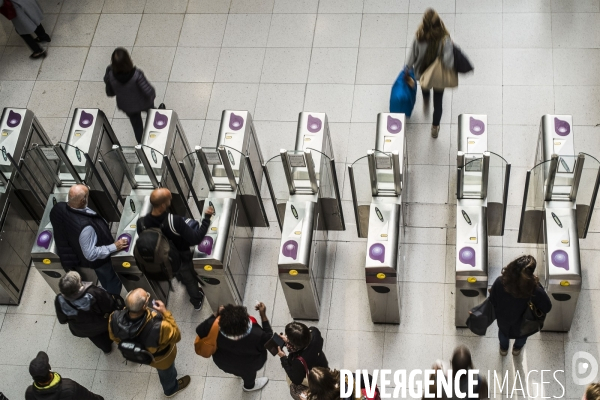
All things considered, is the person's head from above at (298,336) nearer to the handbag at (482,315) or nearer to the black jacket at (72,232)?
the handbag at (482,315)

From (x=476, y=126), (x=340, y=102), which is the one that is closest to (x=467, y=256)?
(x=476, y=126)

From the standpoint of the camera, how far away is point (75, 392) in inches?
242

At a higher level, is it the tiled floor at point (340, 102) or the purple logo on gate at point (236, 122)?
the purple logo on gate at point (236, 122)

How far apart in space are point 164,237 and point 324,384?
6.70 ft

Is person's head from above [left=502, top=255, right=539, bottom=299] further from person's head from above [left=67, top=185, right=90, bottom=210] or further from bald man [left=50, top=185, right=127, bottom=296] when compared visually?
person's head from above [left=67, top=185, right=90, bottom=210]

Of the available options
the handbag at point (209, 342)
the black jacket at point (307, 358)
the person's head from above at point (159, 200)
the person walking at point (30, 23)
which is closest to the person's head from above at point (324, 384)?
the black jacket at point (307, 358)

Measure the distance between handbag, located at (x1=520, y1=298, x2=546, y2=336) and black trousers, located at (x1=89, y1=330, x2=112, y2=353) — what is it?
11.3ft

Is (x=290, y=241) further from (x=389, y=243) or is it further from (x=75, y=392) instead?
(x=75, y=392)

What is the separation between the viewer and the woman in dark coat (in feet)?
18.8

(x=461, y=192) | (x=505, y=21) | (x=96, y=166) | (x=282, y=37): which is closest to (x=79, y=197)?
(x=96, y=166)

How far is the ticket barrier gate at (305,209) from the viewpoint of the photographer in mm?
6773

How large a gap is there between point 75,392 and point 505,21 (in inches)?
241

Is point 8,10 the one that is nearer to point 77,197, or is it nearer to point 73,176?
point 73,176

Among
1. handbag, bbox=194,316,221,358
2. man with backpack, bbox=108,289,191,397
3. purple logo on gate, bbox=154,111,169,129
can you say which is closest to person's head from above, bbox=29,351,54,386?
man with backpack, bbox=108,289,191,397
